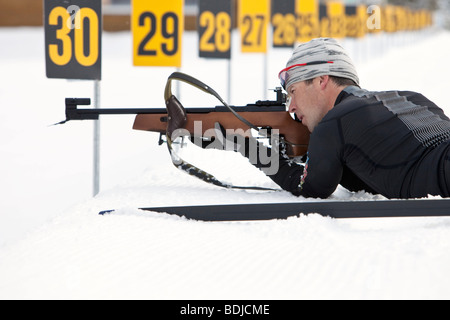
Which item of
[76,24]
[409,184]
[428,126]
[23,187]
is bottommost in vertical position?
[23,187]

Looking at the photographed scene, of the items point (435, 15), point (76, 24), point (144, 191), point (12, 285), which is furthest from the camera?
point (435, 15)

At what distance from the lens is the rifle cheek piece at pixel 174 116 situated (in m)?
1.86

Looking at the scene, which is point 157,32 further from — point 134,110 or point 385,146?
point 385,146

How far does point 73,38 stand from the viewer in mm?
2188

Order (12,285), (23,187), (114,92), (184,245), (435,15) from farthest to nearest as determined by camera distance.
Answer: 1. (435,15)
2. (114,92)
3. (23,187)
4. (184,245)
5. (12,285)

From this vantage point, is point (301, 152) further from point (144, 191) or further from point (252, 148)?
point (144, 191)

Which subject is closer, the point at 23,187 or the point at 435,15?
the point at 23,187

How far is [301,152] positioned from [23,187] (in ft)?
4.37

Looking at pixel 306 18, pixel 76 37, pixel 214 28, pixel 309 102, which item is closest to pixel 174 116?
pixel 309 102

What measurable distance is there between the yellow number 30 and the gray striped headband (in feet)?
2.59

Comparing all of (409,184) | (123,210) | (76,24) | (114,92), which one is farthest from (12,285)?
(114,92)

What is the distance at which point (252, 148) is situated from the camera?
6.24 ft

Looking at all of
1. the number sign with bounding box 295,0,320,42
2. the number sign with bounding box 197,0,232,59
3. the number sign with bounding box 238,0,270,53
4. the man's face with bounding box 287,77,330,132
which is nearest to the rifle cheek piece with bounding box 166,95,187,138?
the man's face with bounding box 287,77,330,132

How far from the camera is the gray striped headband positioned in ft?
5.66
